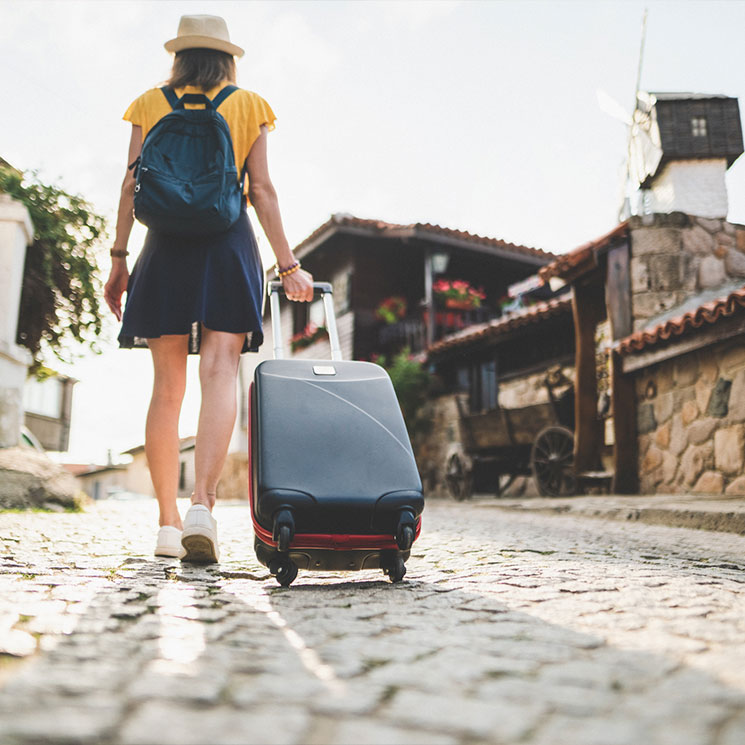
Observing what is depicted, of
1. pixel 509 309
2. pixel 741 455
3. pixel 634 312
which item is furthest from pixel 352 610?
pixel 509 309

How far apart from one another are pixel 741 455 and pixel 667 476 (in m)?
1.17

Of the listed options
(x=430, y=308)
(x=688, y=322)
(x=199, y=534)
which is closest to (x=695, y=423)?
(x=688, y=322)

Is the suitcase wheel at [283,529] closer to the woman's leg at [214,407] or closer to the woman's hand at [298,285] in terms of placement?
the woman's leg at [214,407]

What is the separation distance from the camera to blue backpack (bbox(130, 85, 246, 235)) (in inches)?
95.1

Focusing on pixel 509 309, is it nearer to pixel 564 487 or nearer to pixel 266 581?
pixel 564 487

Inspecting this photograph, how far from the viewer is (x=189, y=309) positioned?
256 centimetres

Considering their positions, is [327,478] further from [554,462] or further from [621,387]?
[554,462]

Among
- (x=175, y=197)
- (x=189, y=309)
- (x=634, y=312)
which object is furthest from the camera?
(x=634, y=312)

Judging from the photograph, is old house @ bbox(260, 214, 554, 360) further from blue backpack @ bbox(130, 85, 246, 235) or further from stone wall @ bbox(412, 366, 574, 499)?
blue backpack @ bbox(130, 85, 246, 235)

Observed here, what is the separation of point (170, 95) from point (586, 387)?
6.86m

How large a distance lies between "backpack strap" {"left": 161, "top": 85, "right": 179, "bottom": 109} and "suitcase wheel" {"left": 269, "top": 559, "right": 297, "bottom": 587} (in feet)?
5.06

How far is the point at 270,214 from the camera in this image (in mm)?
2775

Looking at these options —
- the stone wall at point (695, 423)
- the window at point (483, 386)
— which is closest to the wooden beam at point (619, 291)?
the stone wall at point (695, 423)

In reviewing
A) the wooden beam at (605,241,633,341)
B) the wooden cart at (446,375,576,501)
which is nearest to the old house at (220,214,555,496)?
the wooden cart at (446,375,576,501)
